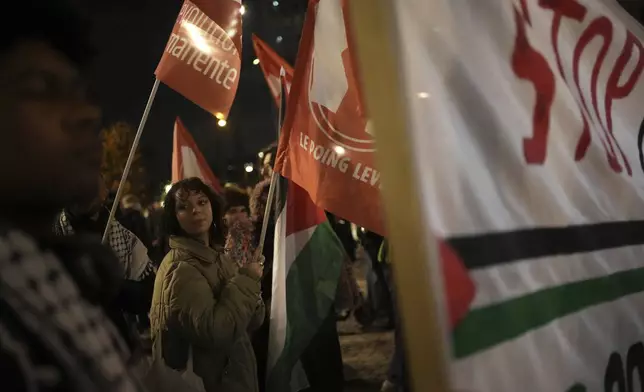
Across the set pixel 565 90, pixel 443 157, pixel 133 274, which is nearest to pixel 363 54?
pixel 443 157

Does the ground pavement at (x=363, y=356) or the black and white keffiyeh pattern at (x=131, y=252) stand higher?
the black and white keffiyeh pattern at (x=131, y=252)

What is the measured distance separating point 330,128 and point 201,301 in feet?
3.22

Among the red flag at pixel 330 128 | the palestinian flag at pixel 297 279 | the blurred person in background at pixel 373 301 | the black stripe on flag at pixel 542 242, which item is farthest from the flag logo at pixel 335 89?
the blurred person in background at pixel 373 301

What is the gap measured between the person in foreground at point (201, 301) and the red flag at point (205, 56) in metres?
1.18

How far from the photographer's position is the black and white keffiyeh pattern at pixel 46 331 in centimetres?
88

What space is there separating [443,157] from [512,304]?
30 cm

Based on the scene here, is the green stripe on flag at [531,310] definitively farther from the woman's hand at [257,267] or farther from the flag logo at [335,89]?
the woman's hand at [257,267]

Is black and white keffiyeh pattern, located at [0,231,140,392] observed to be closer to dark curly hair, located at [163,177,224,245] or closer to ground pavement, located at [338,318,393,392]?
dark curly hair, located at [163,177,224,245]

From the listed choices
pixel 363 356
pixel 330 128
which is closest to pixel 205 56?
pixel 330 128

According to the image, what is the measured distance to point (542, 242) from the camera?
132cm

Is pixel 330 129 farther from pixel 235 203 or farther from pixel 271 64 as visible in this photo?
pixel 271 64

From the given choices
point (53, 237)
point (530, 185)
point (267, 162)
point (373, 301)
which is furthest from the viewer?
point (373, 301)

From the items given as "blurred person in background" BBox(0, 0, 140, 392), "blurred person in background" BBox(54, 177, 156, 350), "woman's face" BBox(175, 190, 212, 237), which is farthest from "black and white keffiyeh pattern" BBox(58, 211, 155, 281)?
"blurred person in background" BBox(0, 0, 140, 392)

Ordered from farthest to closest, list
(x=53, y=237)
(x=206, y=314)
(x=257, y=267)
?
(x=257, y=267)
(x=206, y=314)
(x=53, y=237)
